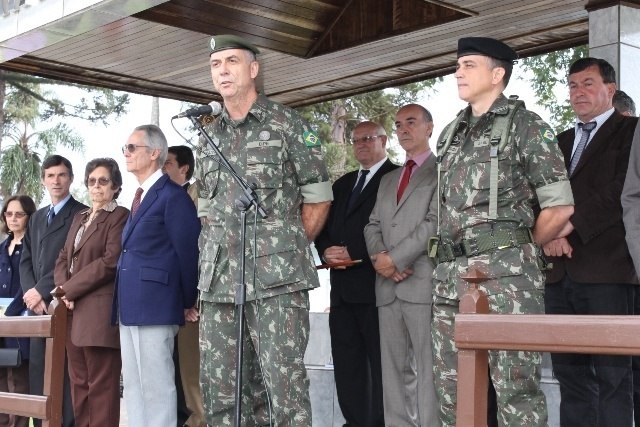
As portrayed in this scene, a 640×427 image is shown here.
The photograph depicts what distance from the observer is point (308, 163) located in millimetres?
4465

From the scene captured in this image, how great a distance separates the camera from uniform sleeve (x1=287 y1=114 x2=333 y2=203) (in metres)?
4.46

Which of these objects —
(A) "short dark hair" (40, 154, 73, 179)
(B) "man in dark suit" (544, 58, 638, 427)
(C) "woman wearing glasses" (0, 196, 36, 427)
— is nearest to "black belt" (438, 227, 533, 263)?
(B) "man in dark suit" (544, 58, 638, 427)

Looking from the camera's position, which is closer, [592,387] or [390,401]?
[592,387]

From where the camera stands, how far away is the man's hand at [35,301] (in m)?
6.02

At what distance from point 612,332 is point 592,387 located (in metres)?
2.20

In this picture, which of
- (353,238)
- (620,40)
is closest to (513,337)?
(353,238)

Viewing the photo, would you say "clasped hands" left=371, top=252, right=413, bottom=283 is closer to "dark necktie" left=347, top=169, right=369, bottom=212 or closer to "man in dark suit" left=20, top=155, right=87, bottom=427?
"dark necktie" left=347, top=169, right=369, bottom=212

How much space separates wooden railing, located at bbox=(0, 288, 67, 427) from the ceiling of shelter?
7.67 feet

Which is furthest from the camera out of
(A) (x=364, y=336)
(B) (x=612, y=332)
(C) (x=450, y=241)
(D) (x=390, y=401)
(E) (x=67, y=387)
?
(E) (x=67, y=387)

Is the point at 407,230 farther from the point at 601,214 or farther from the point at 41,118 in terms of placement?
the point at 41,118

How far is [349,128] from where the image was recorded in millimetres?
17719

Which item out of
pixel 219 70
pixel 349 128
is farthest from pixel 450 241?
pixel 349 128

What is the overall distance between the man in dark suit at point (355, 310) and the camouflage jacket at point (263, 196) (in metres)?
1.19

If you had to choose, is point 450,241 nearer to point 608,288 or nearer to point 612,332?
point 608,288
